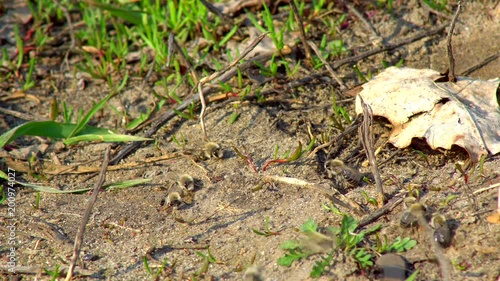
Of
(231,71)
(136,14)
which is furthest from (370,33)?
(136,14)

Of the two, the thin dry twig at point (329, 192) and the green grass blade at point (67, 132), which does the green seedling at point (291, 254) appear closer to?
the thin dry twig at point (329, 192)

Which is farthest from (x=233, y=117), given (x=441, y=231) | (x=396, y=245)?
(x=441, y=231)

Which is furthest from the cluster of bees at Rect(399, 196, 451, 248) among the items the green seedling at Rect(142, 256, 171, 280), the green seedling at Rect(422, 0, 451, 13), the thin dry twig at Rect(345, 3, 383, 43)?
the green seedling at Rect(422, 0, 451, 13)

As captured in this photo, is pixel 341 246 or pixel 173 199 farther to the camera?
pixel 173 199

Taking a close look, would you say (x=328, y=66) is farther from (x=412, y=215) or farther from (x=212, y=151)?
(x=412, y=215)

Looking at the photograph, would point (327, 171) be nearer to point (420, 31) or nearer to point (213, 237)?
point (213, 237)

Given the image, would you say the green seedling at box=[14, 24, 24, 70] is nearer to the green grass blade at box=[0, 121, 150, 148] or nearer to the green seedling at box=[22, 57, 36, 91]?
the green seedling at box=[22, 57, 36, 91]

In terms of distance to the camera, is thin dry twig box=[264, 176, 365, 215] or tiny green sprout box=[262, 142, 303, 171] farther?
tiny green sprout box=[262, 142, 303, 171]
